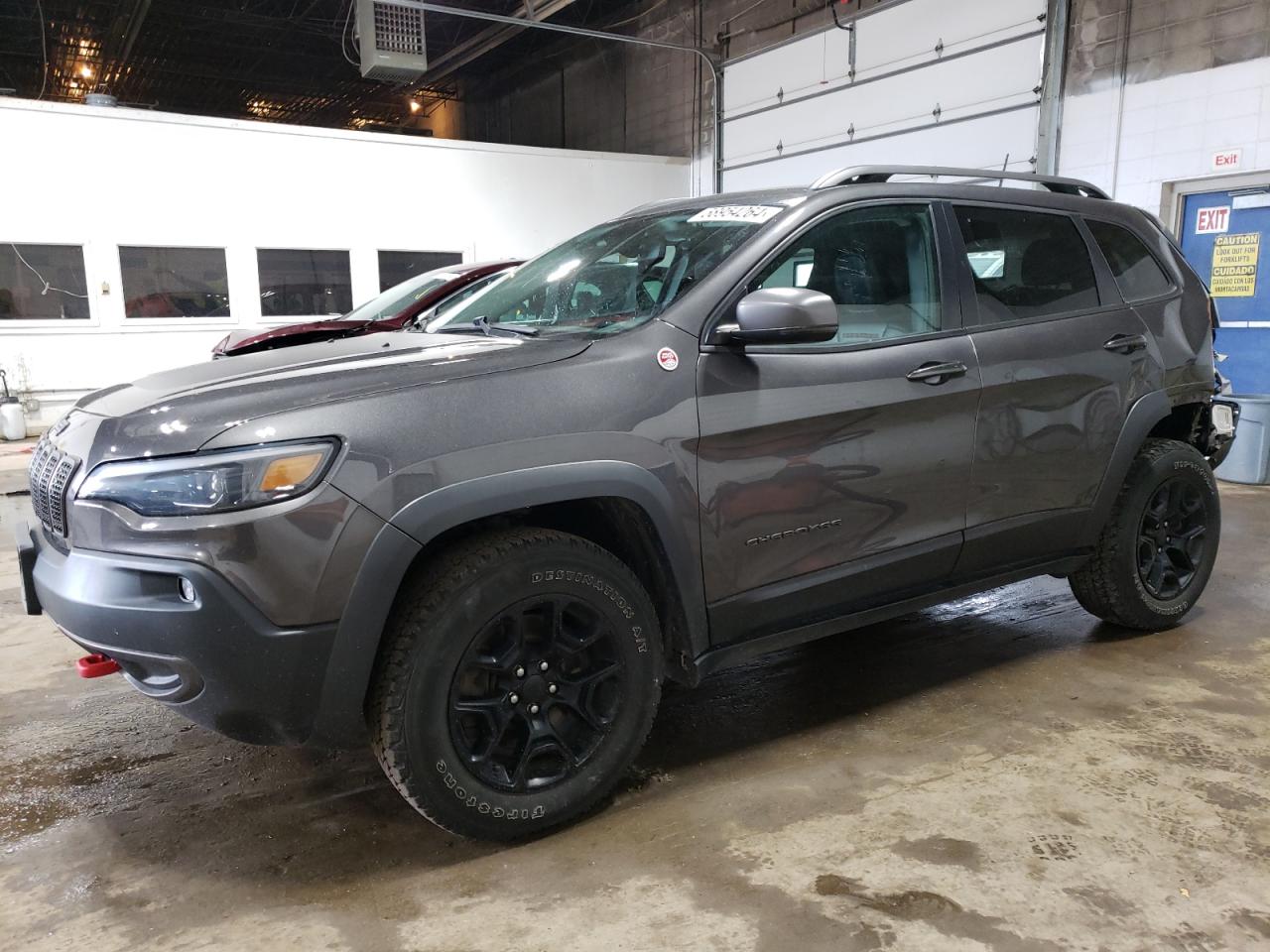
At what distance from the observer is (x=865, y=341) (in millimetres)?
2596

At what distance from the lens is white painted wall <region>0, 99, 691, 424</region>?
9.43 m

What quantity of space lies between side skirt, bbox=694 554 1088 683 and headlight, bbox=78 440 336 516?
1128mm

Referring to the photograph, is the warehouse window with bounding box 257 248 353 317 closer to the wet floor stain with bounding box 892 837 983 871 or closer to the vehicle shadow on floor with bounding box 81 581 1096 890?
the vehicle shadow on floor with bounding box 81 581 1096 890

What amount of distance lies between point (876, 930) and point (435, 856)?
3.36 ft

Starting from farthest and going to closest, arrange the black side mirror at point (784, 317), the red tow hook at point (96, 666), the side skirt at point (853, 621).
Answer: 1. the side skirt at point (853, 621)
2. the black side mirror at point (784, 317)
3. the red tow hook at point (96, 666)

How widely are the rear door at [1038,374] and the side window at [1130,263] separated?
0.25 feet

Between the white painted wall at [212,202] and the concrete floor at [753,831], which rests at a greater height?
the white painted wall at [212,202]

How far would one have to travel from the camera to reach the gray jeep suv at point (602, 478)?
1.83 m

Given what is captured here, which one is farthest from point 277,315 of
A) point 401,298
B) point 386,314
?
point 386,314

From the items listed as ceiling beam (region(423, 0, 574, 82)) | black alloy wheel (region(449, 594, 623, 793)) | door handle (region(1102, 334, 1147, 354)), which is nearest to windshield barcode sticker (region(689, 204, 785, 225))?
black alloy wheel (region(449, 594, 623, 793))

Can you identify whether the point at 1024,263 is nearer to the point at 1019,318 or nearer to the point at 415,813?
the point at 1019,318

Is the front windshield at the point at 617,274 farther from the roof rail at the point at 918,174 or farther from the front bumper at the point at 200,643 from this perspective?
the front bumper at the point at 200,643

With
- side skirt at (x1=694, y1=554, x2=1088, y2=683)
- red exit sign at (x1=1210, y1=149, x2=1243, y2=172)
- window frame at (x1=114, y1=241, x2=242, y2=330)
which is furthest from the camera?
window frame at (x1=114, y1=241, x2=242, y2=330)

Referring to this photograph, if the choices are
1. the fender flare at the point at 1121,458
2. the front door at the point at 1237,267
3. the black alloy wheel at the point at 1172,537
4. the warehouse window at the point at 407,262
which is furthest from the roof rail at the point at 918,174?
the warehouse window at the point at 407,262
